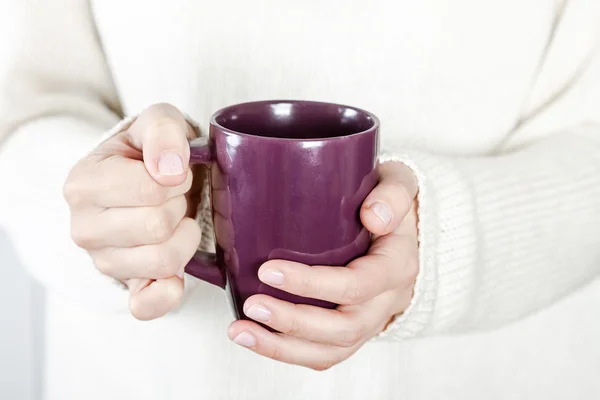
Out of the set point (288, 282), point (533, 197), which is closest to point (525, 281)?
point (533, 197)

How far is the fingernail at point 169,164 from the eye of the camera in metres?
0.42

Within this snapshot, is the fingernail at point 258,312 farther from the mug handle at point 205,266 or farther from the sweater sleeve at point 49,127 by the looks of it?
the sweater sleeve at point 49,127

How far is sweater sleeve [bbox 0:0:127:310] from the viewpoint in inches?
24.9

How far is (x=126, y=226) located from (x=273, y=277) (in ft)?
0.39

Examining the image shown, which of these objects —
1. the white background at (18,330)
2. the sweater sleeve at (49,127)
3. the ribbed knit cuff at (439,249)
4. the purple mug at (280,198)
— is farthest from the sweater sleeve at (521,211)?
the white background at (18,330)

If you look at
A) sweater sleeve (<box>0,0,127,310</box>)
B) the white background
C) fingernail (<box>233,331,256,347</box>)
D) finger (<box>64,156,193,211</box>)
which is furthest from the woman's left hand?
the white background

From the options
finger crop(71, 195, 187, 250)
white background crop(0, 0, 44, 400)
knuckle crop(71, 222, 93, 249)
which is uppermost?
finger crop(71, 195, 187, 250)

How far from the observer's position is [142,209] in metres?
0.44

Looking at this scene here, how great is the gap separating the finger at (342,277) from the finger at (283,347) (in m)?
0.05

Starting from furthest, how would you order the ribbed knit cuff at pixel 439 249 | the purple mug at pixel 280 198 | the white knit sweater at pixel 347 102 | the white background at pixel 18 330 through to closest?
1. the white background at pixel 18 330
2. the white knit sweater at pixel 347 102
3. the ribbed knit cuff at pixel 439 249
4. the purple mug at pixel 280 198

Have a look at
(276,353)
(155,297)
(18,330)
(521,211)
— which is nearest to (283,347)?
(276,353)

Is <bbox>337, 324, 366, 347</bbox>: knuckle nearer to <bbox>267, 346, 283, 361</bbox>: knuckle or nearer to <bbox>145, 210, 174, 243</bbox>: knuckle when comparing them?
<bbox>267, 346, 283, 361</bbox>: knuckle

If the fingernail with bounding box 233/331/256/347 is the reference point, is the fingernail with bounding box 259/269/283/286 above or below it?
above

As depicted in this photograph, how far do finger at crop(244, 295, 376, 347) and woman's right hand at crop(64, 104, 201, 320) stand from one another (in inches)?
2.8
